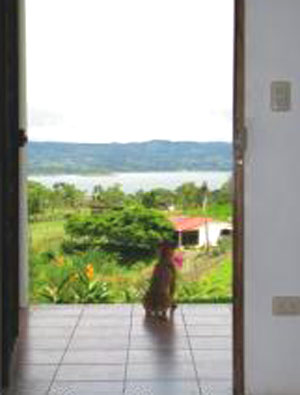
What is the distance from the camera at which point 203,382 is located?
3.67m

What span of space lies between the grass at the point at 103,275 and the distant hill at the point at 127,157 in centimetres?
46

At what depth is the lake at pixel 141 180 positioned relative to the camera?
5824 mm

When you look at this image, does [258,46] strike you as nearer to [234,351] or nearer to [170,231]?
[234,351]

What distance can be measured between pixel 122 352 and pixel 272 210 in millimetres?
1254

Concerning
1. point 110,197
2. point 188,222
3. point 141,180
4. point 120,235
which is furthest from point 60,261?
point 188,222

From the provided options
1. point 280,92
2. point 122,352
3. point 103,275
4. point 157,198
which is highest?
point 280,92

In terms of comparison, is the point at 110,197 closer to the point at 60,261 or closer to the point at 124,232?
the point at 124,232

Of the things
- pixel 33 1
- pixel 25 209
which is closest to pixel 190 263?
pixel 25 209

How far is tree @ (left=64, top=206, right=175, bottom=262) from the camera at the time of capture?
229 inches

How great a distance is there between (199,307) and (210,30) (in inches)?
76.3

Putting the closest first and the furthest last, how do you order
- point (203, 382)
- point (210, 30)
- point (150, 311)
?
point (203, 382) < point (150, 311) < point (210, 30)

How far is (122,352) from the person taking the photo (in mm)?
4191

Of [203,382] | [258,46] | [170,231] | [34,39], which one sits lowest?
[203,382]

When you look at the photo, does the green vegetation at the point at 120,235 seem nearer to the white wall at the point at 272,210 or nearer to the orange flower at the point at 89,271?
the orange flower at the point at 89,271
